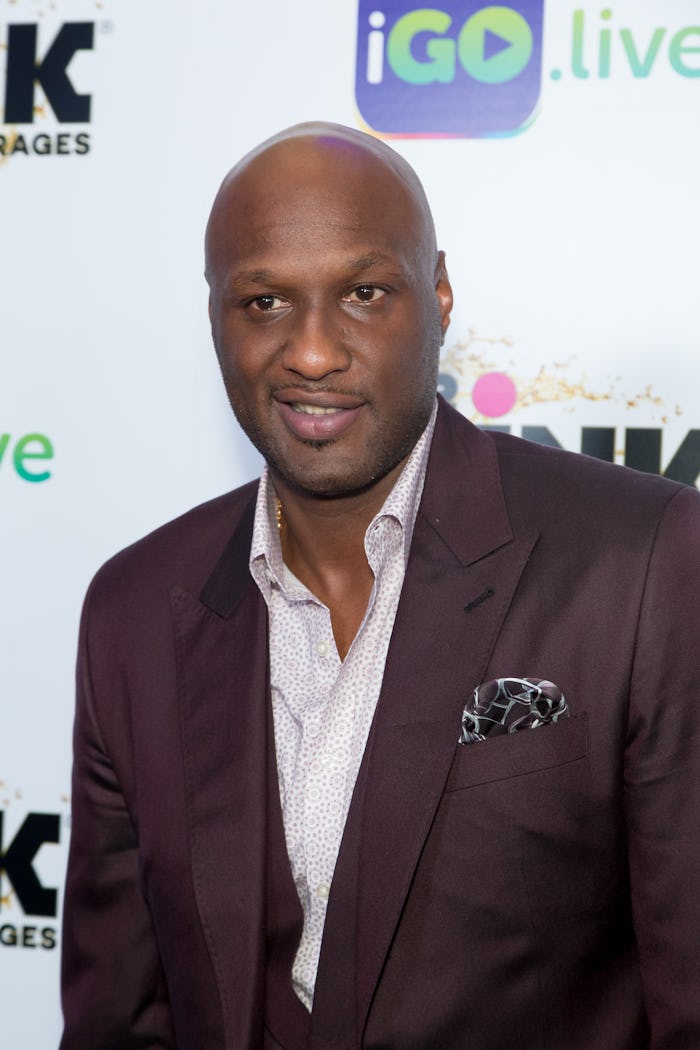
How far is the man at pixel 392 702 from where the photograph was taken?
1.46 meters

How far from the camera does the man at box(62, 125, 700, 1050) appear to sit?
4.79ft

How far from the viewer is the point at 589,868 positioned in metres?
1.49

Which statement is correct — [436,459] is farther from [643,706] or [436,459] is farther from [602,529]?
[643,706]

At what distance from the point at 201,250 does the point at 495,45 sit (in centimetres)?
62

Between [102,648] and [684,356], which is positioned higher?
[684,356]

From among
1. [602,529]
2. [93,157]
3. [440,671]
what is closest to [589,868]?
[440,671]

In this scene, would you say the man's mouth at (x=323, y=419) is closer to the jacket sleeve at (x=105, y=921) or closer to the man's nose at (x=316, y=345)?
the man's nose at (x=316, y=345)

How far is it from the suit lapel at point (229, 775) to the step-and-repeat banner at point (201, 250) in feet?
1.91

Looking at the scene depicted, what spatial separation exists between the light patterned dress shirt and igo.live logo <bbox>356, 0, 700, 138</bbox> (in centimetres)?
69

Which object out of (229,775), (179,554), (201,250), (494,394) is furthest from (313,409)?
(201,250)

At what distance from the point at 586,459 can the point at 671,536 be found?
0.66 feet

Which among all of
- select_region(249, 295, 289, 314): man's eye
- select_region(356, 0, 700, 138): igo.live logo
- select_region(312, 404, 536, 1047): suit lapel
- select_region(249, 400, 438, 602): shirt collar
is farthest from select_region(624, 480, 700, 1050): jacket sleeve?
select_region(356, 0, 700, 138): igo.live logo

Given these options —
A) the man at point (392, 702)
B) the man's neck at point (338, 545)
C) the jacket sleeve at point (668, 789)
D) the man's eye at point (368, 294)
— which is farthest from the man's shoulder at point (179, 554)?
the jacket sleeve at point (668, 789)

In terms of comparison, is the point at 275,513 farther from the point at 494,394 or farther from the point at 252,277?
the point at 494,394
